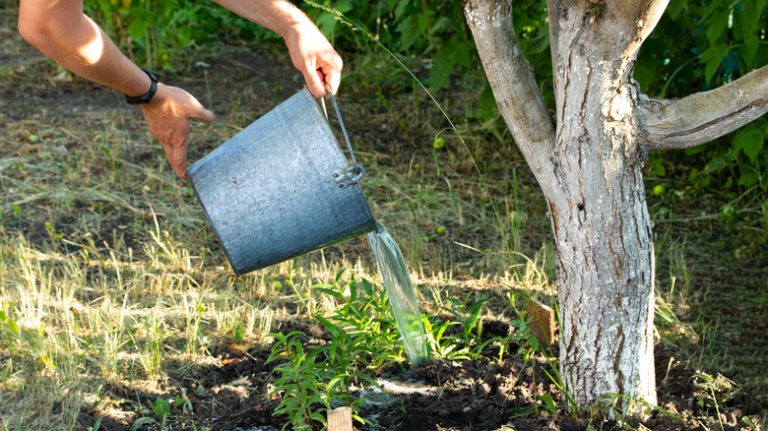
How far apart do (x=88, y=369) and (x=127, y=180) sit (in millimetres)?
1461

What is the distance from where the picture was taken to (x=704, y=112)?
6.76 ft

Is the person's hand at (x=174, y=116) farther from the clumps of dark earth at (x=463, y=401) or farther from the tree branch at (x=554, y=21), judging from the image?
the tree branch at (x=554, y=21)

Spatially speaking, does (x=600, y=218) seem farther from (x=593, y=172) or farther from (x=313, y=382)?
(x=313, y=382)

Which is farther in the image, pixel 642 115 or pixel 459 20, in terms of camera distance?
pixel 459 20

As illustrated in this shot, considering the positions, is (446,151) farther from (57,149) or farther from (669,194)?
(57,149)

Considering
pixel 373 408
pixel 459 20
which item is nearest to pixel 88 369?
pixel 373 408

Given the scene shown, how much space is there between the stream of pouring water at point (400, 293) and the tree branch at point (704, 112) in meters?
0.68

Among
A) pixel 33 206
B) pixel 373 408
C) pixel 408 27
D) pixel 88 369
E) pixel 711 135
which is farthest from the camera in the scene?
pixel 408 27

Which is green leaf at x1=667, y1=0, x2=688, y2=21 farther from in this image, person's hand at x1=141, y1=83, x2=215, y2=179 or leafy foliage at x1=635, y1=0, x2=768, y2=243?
person's hand at x1=141, y1=83, x2=215, y2=179

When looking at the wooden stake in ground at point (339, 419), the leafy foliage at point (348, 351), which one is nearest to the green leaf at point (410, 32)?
the leafy foliage at point (348, 351)

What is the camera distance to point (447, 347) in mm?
2709

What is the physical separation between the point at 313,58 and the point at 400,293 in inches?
24.7

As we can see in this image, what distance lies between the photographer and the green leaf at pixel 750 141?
335cm

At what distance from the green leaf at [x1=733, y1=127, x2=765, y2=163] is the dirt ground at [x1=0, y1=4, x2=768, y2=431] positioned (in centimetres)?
37
